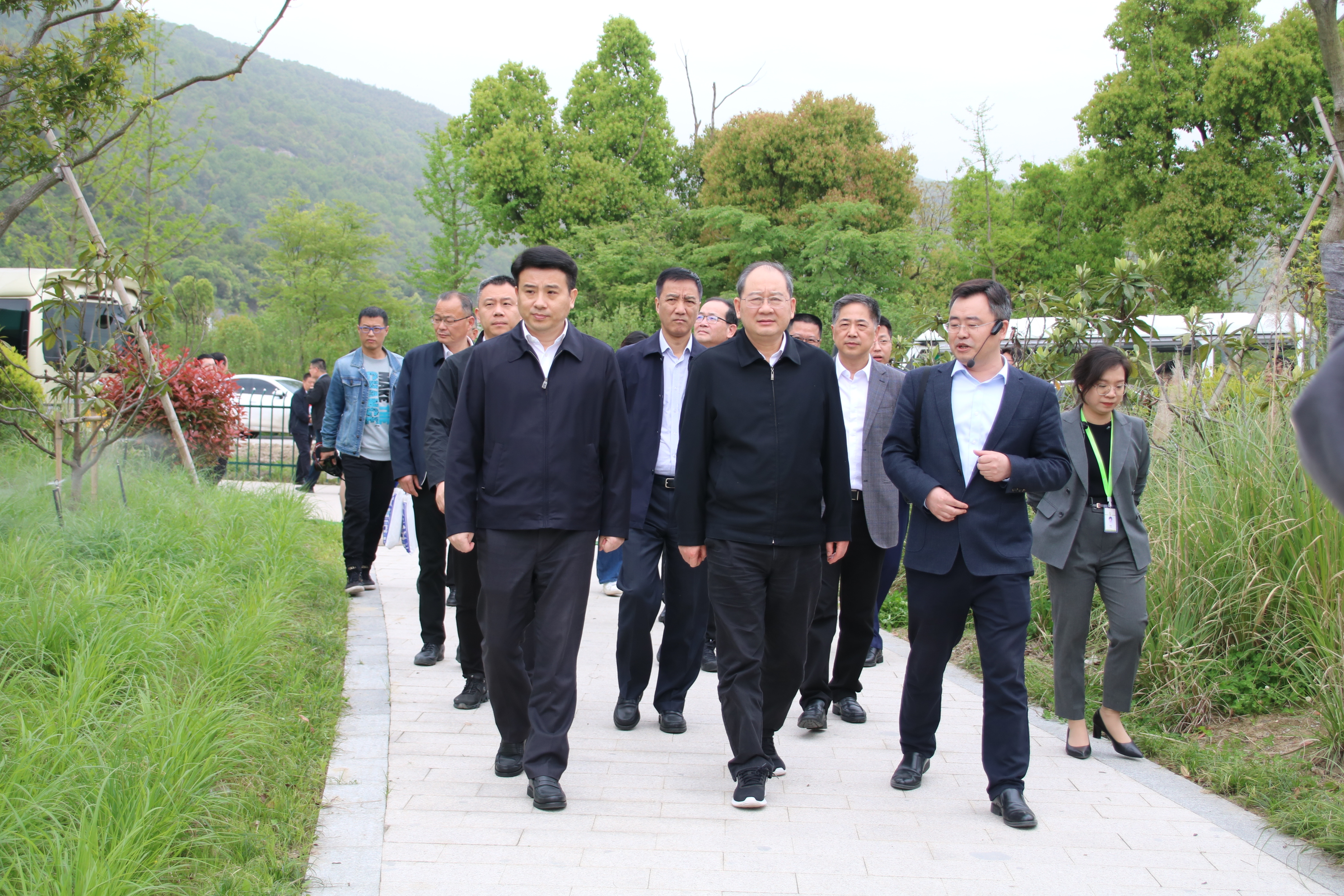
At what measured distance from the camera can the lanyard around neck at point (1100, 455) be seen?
201 inches

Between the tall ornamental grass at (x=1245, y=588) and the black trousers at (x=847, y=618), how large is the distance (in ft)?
5.11

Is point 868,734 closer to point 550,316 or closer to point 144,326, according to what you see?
point 550,316

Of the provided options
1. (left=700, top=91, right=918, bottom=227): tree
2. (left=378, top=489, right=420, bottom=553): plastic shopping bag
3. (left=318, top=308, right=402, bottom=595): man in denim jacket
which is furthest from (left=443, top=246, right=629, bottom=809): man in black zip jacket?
(left=700, top=91, right=918, bottom=227): tree

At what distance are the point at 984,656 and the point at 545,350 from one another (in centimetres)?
227

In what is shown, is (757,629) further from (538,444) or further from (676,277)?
(676,277)

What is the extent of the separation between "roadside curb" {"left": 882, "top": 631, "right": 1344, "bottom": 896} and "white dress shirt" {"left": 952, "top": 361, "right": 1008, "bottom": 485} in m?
1.69

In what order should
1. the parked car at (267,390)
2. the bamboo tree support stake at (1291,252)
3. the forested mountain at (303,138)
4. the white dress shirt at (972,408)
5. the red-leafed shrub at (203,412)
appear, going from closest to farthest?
the white dress shirt at (972,408) < the bamboo tree support stake at (1291,252) < the red-leafed shrub at (203,412) < the parked car at (267,390) < the forested mountain at (303,138)

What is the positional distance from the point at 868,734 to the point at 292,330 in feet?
107

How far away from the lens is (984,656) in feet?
14.0

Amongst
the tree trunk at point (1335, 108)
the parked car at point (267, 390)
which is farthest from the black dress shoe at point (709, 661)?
the parked car at point (267, 390)

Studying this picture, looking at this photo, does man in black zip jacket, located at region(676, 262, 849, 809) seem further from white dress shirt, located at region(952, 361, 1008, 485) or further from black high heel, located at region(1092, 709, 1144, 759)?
black high heel, located at region(1092, 709, 1144, 759)

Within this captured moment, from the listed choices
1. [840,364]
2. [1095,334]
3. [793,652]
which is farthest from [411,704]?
[1095,334]

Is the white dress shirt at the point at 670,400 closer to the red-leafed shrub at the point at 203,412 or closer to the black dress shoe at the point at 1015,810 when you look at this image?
the black dress shoe at the point at 1015,810

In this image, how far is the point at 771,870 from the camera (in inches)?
140
